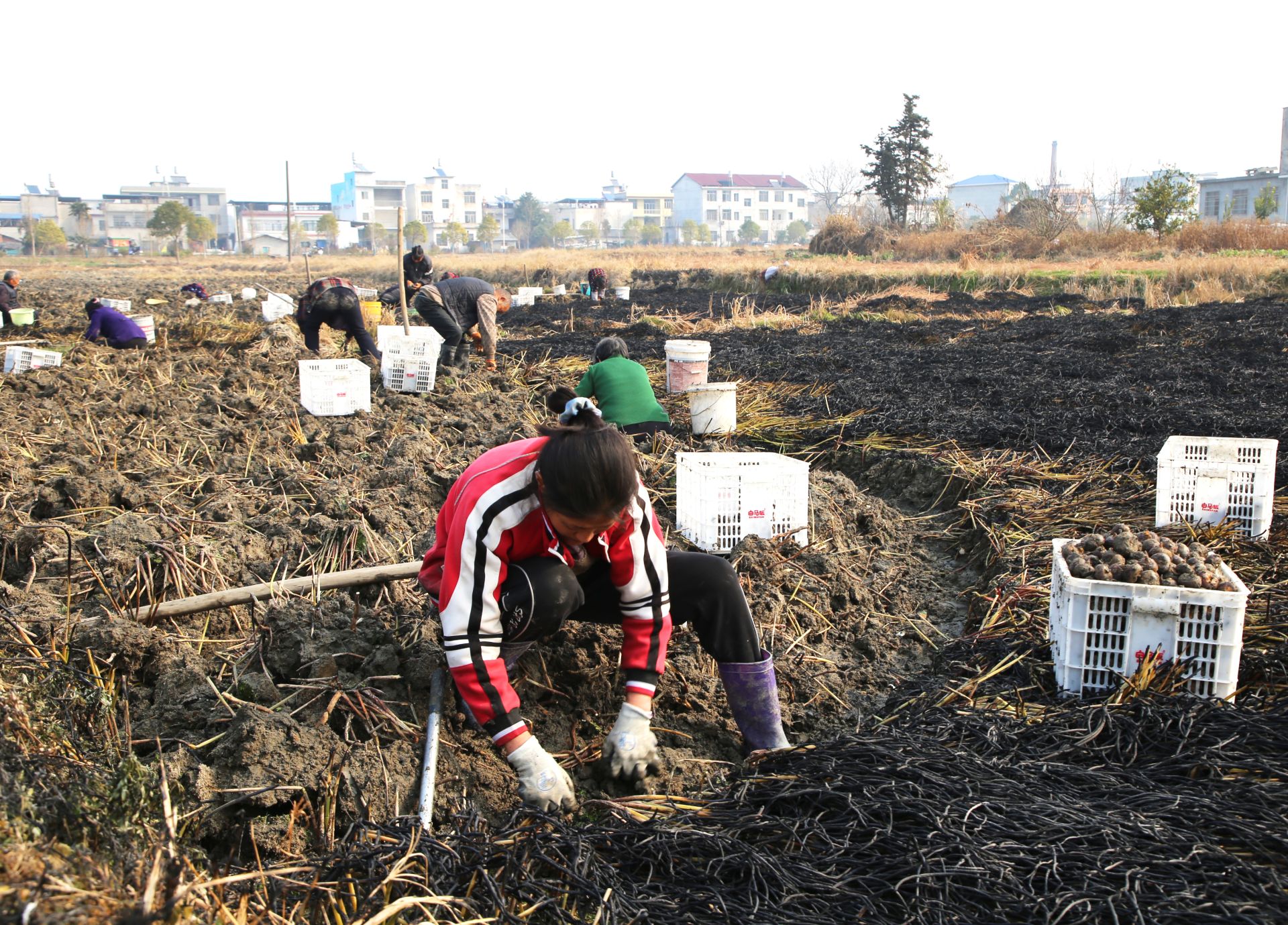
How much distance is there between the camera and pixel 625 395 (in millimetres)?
5871

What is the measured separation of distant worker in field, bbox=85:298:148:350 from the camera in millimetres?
10422

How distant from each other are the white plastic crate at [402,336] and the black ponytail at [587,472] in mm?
6152

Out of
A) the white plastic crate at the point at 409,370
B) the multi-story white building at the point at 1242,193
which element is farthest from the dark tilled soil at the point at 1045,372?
the multi-story white building at the point at 1242,193

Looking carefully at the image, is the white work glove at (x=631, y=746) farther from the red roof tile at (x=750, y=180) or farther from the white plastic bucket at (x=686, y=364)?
the red roof tile at (x=750, y=180)

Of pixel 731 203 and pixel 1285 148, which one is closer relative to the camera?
pixel 1285 148

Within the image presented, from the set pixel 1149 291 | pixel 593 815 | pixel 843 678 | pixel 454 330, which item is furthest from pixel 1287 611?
pixel 1149 291

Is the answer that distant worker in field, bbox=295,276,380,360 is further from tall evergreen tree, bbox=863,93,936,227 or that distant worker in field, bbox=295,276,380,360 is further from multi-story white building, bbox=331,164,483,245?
multi-story white building, bbox=331,164,483,245

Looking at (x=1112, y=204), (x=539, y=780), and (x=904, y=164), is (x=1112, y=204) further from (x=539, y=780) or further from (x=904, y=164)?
(x=539, y=780)

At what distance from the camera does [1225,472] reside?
4066 millimetres

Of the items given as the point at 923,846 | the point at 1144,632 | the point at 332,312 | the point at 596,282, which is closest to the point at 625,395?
the point at 1144,632

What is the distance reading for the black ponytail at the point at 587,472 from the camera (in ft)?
6.89

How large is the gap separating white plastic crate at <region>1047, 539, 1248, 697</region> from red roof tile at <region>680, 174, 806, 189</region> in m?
105

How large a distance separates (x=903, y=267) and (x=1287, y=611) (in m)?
21.2

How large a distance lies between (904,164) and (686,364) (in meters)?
36.1
